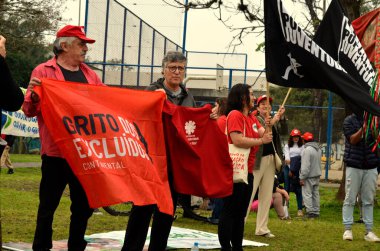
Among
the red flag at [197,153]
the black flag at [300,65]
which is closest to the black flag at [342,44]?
the black flag at [300,65]

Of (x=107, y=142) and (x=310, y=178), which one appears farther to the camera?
(x=310, y=178)

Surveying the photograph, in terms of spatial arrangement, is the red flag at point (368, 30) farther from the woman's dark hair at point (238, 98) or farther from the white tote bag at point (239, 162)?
the white tote bag at point (239, 162)

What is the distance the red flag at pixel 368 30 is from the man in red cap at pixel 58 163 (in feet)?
16.7

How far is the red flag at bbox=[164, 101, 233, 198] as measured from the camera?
775cm

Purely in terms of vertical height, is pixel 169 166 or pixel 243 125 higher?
pixel 243 125

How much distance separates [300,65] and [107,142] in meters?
2.71

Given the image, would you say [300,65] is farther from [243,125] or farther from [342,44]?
[342,44]

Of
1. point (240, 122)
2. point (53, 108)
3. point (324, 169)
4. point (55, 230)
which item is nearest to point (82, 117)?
point (53, 108)

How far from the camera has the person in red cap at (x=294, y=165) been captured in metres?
17.0

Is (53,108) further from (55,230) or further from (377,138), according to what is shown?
(377,138)

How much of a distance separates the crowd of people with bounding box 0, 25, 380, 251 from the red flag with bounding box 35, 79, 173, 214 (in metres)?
0.19

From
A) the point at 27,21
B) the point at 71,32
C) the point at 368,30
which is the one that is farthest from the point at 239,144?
the point at 27,21

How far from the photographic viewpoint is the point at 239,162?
8938mm

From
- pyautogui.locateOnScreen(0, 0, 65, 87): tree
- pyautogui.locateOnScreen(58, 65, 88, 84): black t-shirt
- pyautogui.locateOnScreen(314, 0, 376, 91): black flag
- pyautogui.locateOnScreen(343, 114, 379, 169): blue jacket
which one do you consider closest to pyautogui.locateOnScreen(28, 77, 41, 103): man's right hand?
pyautogui.locateOnScreen(58, 65, 88, 84): black t-shirt
